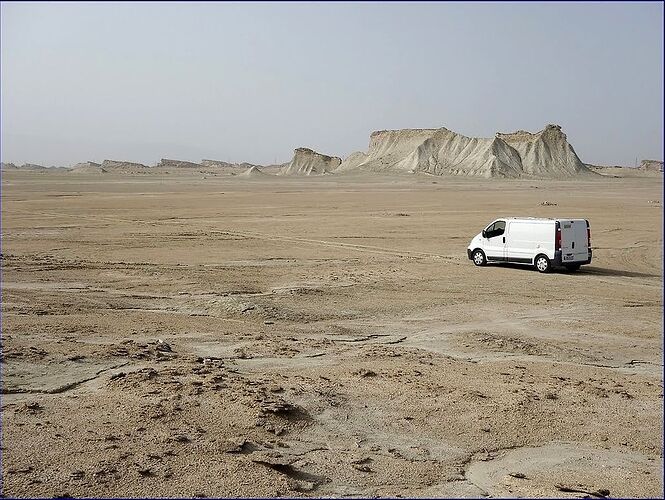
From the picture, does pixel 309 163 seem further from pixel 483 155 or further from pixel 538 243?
pixel 538 243

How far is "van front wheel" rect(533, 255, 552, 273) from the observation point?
24.2 metres

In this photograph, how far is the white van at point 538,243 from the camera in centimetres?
2406

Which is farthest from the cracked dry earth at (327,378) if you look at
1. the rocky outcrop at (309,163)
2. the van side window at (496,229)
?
the rocky outcrop at (309,163)

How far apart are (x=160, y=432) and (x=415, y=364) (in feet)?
16.8

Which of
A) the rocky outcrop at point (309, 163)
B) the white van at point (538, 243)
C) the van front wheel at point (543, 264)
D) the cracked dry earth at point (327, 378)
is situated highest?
the rocky outcrop at point (309, 163)

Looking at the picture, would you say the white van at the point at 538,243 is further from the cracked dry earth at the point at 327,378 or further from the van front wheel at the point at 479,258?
the cracked dry earth at the point at 327,378

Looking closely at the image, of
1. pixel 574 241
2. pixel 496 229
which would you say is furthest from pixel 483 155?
pixel 574 241

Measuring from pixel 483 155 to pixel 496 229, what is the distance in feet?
430

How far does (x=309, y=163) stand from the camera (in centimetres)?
19412

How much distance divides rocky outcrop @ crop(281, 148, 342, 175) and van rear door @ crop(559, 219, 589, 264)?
16573 cm

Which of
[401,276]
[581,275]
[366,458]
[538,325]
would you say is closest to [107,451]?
[366,458]

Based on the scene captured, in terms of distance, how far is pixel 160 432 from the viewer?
8.95 m

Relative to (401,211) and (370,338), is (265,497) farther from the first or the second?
(401,211)

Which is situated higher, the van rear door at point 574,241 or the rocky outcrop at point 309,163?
the rocky outcrop at point 309,163
